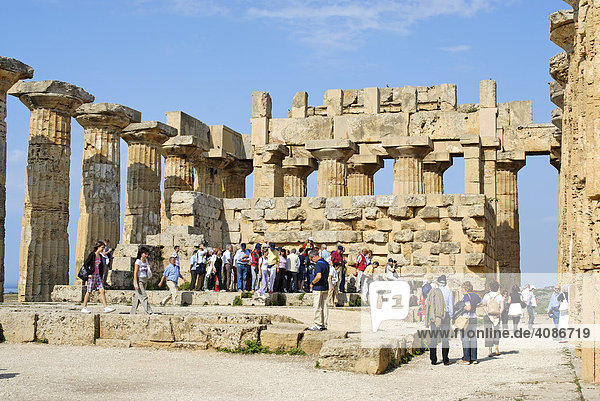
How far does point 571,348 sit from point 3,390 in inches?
396

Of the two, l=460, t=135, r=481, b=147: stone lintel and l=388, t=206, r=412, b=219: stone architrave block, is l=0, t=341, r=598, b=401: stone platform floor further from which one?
l=460, t=135, r=481, b=147: stone lintel

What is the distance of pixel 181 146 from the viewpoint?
28.3m

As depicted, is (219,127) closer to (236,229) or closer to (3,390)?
(236,229)

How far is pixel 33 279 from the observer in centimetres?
2162

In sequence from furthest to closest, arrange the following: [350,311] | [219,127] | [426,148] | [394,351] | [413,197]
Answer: [219,127]
[426,148]
[413,197]
[350,311]
[394,351]

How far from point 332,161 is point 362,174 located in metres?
4.10

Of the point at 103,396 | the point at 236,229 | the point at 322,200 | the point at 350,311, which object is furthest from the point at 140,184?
the point at 103,396

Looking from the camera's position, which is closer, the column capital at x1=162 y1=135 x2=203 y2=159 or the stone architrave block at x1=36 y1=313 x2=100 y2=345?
the stone architrave block at x1=36 y1=313 x2=100 y2=345

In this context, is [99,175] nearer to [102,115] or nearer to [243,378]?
[102,115]

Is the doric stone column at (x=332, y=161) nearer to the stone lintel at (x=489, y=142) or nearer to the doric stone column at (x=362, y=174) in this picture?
the doric stone column at (x=362, y=174)

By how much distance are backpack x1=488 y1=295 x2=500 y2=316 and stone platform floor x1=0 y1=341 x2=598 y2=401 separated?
3.62 ft

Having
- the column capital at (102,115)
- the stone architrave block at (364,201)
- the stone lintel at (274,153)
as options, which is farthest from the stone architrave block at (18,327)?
the stone lintel at (274,153)

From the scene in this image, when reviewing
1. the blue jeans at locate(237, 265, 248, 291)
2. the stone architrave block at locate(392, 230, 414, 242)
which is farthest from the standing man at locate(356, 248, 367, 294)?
the blue jeans at locate(237, 265, 248, 291)

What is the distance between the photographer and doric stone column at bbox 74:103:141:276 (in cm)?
2380
